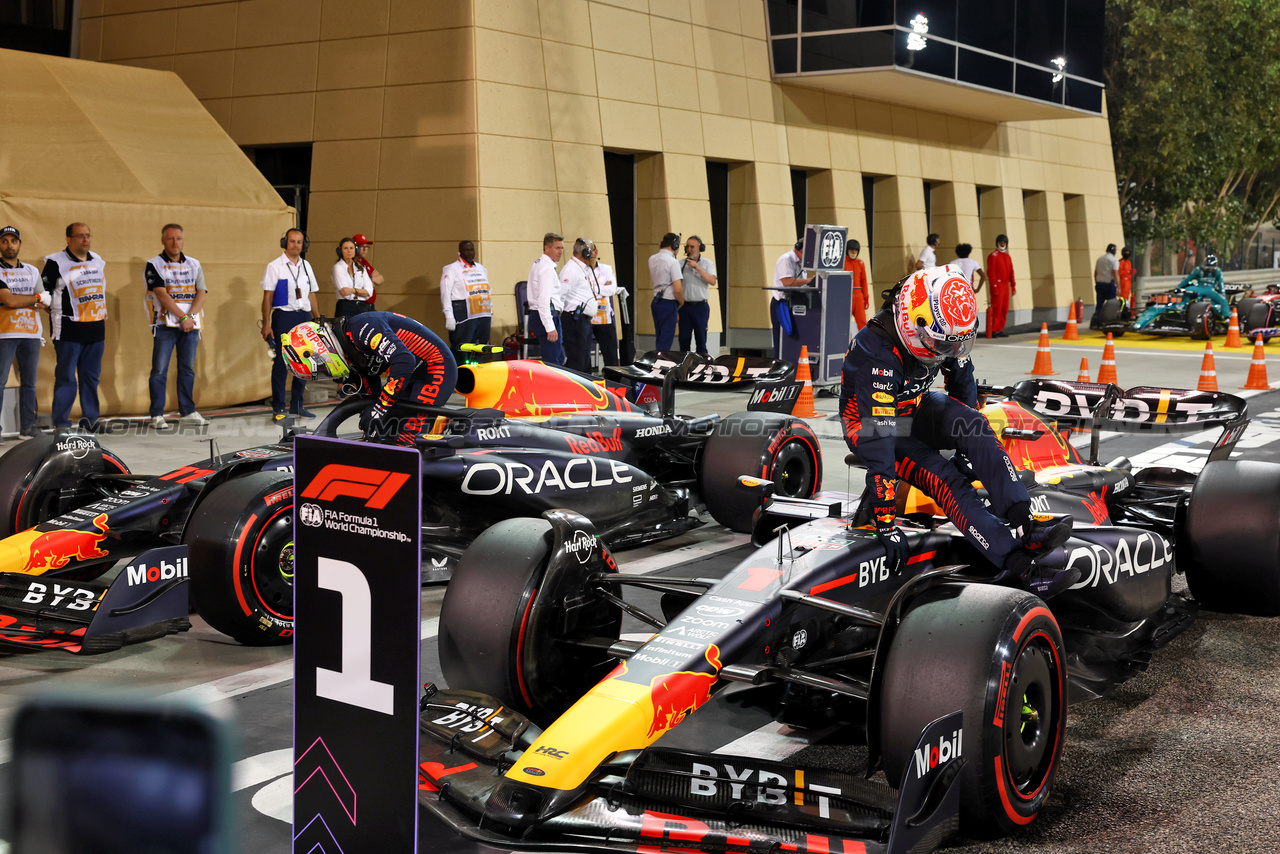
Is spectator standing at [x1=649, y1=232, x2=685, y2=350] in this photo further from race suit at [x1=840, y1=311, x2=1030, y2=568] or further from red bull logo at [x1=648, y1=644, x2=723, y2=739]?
red bull logo at [x1=648, y1=644, x2=723, y2=739]

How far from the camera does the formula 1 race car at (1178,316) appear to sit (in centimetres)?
2361

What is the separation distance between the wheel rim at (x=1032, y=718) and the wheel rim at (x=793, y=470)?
12.6ft

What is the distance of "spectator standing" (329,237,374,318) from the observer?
1392 centimetres

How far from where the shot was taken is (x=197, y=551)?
568cm

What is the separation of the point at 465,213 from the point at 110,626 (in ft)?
37.9

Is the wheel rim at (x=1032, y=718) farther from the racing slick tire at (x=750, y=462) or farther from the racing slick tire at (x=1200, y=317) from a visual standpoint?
the racing slick tire at (x=1200, y=317)

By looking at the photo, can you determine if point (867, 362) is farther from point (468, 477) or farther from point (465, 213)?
point (465, 213)

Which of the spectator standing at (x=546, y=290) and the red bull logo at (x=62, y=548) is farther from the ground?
the spectator standing at (x=546, y=290)

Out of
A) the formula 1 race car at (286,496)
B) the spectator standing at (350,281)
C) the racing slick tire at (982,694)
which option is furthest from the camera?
the spectator standing at (350,281)

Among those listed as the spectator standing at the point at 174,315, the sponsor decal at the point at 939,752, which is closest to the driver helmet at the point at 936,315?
the sponsor decal at the point at 939,752

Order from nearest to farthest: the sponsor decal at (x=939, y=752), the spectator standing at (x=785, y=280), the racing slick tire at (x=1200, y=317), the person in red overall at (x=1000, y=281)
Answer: the sponsor decal at (x=939, y=752)
the spectator standing at (x=785, y=280)
the racing slick tire at (x=1200, y=317)
the person in red overall at (x=1000, y=281)

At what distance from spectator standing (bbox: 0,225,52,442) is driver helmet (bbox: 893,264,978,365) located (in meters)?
9.14

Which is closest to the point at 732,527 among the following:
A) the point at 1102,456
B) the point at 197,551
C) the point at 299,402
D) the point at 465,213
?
the point at 197,551

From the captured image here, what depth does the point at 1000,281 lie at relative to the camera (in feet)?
81.7
